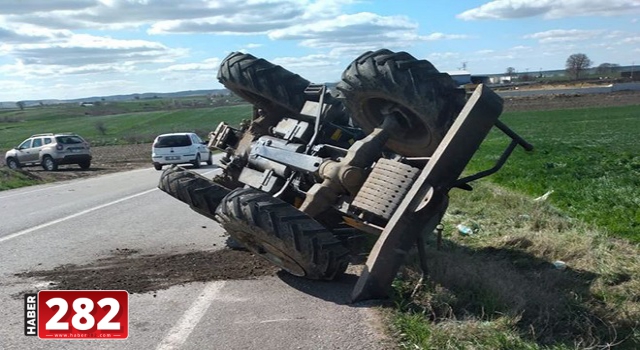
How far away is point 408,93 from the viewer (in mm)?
7188

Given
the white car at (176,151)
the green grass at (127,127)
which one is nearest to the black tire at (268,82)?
the white car at (176,151)

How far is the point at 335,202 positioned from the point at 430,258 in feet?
3.75

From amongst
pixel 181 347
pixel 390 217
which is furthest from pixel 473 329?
pixel 181 347

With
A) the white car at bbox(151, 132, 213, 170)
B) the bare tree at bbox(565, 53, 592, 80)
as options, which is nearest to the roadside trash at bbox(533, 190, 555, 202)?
the white car at bbox(151, 132, 213, 170)

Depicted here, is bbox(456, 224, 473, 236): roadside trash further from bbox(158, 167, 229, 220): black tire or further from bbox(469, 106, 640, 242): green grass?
bbox(158, 167, 229, 220): black tire

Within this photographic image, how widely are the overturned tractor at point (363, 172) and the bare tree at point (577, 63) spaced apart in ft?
425

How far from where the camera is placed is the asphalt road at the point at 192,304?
5.83 meters

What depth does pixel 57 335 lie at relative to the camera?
5.95 metres

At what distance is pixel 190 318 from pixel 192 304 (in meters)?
0.48

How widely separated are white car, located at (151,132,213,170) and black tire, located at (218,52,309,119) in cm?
2082

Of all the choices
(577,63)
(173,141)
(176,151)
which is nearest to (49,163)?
(173,141)

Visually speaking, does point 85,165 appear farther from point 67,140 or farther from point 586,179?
point 586,179

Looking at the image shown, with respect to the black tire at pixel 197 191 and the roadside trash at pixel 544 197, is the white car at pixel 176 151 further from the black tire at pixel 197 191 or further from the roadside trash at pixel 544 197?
the black tire at pixel 197 191

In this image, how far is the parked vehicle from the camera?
113ft
